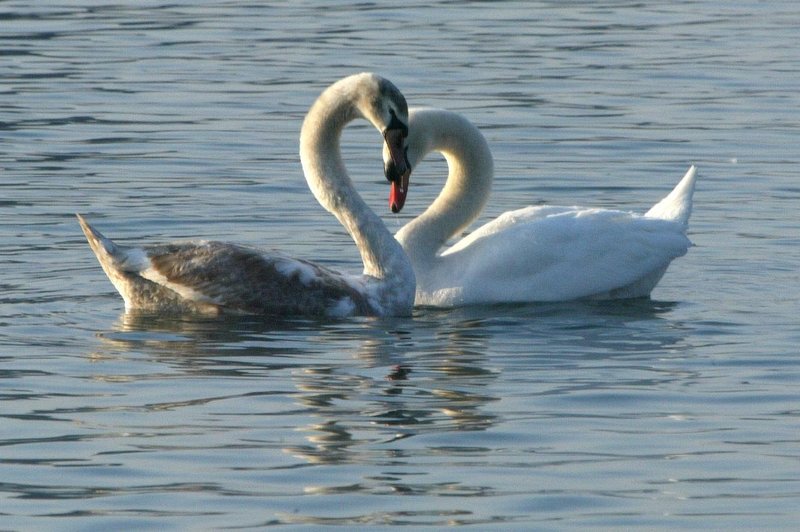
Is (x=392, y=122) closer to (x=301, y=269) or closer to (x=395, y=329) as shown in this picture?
(x=301, y=269)

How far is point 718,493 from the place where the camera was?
7105 mm

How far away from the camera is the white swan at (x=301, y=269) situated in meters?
→ 10.4

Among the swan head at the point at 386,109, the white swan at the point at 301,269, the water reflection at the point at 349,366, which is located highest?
the swan head at the point at 386,109

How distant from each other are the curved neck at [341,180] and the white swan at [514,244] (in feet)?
0.97

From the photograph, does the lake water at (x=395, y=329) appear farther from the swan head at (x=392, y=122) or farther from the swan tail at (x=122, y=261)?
the swan head at (x=392, y=122)

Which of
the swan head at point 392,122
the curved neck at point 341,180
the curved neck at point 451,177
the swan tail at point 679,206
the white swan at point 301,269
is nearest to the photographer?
the white swan at point 301,269

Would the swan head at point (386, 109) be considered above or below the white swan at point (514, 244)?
above

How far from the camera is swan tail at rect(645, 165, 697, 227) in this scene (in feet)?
38.8

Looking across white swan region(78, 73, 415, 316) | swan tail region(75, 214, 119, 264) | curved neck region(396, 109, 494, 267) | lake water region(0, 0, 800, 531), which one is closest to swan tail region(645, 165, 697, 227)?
lake water region(0, 0, 800, 531)

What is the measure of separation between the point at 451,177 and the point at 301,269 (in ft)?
5.73

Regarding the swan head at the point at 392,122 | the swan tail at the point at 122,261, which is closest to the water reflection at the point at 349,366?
the swan tail at the point at 122,261

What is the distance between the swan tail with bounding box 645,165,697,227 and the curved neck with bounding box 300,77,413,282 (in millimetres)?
1836

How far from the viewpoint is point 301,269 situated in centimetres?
1051

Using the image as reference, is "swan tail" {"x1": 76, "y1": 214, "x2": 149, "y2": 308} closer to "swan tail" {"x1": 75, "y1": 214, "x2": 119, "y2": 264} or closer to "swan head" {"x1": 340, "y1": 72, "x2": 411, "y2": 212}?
"swan tail" {"x1": 75, "y1": 214, "x2": 119, "y2": 264}
